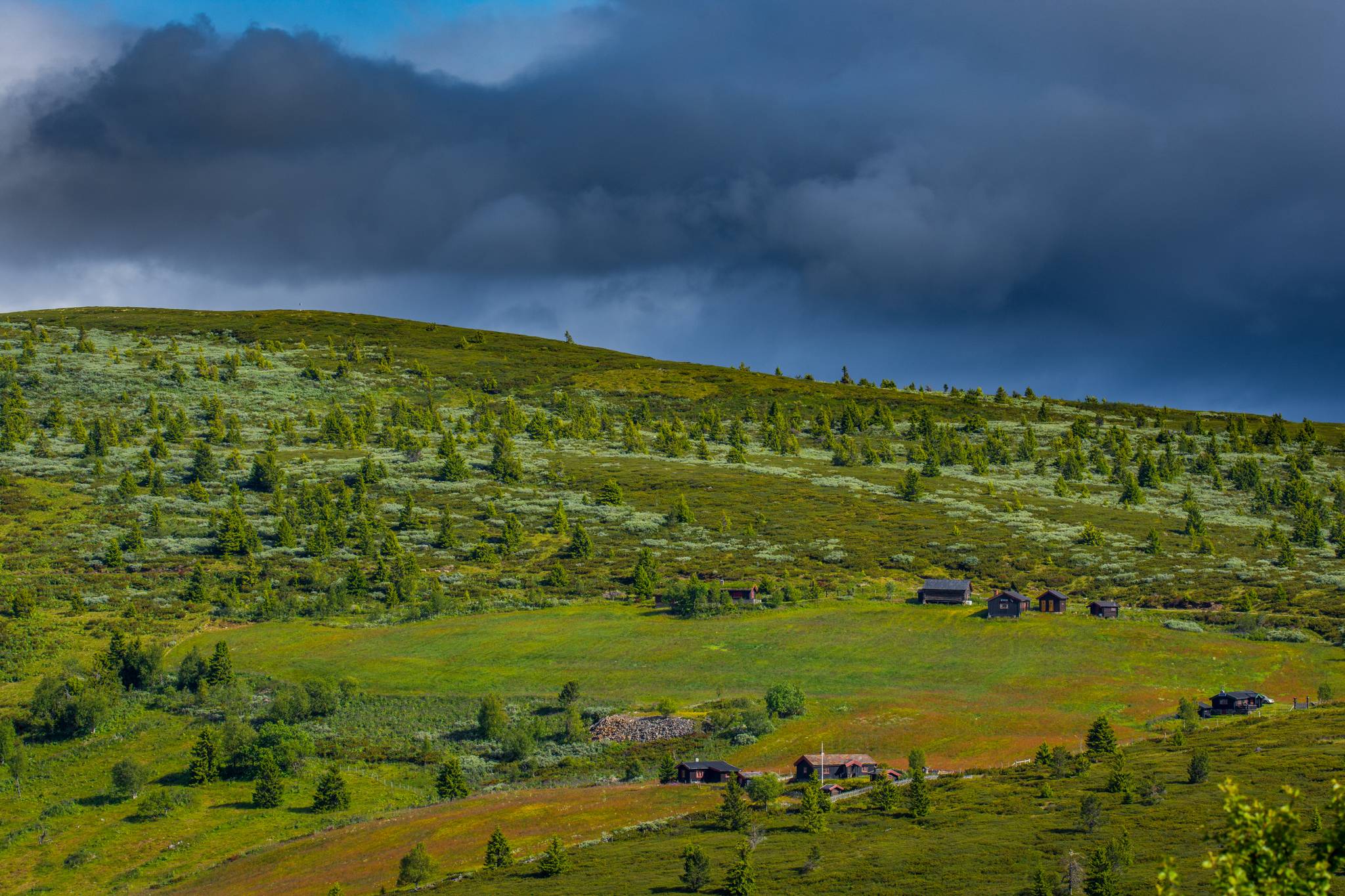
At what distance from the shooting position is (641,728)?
8119 centimetres

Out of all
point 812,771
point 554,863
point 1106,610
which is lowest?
point 554,863

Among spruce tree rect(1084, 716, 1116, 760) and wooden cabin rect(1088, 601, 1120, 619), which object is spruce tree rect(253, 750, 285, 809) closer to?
spruce tree rect(1084, 716, 1116, 760)

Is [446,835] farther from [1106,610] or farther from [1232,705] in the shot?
[1106,610]

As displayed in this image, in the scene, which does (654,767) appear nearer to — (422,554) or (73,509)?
(422,554)

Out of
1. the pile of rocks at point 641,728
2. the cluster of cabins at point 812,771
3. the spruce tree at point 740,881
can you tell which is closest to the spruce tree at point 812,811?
the cluster of cabins at point 812,771

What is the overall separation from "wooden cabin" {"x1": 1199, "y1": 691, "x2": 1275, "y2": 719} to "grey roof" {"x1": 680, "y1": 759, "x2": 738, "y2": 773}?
110 feet

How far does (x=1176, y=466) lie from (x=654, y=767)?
431 feet

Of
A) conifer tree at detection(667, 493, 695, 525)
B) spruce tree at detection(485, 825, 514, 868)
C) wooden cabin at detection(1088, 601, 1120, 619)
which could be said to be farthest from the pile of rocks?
conifer tree at detection(667, 493, 695, 525)

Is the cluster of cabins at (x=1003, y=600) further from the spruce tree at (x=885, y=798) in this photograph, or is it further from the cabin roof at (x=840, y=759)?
the spruce tree at (x=885, y=798)

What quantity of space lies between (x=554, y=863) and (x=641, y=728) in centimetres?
2493

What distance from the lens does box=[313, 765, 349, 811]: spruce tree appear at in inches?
2810

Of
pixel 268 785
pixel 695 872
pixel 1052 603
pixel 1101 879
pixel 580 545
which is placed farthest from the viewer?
pixel 580 545

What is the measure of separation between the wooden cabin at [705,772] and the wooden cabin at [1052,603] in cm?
4782

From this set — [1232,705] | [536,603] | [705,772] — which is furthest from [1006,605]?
[705,772]
